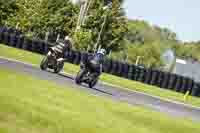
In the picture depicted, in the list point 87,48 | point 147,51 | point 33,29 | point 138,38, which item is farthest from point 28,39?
point 138,38

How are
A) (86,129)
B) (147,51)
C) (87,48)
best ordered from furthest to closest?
(147,51), (87,48), (86,129)

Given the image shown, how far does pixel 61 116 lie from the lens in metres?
10.3

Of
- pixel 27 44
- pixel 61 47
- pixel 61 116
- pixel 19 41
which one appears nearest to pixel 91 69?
pixel 61 47

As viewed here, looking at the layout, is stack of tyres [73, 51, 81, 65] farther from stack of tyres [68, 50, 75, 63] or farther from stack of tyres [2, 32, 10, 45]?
stack of tyres [2, 32, 10, 45]

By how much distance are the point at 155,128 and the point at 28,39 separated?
111 ft

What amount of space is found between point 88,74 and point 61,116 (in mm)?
12889

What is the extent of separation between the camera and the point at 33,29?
76.9 m

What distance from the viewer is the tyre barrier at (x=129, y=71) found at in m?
43.2

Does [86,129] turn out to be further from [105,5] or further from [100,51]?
[105,5]

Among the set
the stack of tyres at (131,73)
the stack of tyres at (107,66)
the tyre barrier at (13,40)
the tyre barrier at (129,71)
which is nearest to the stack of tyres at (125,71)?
the tyre barrier at (129,71)

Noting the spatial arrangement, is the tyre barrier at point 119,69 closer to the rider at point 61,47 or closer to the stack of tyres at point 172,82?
the stack of tyres at point 172,82

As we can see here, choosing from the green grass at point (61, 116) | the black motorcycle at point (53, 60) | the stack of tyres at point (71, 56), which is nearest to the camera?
the green grass at point (61, 116)

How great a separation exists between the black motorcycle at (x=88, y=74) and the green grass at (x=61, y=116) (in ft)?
25.9

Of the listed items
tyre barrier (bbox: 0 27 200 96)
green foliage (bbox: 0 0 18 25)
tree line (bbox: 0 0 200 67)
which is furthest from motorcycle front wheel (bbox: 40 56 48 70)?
green foliage (bbox: 0 0 18 25)
